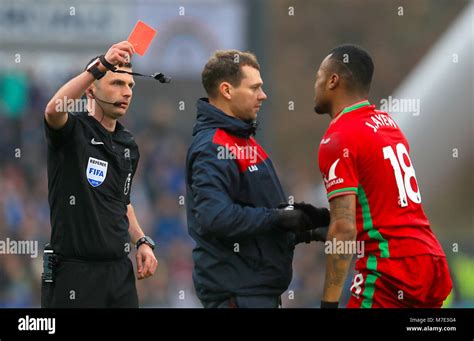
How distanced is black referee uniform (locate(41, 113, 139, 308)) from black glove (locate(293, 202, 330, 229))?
3.50ft

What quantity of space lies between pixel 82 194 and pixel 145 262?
567 millimetres

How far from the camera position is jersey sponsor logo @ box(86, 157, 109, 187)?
605 centimetres

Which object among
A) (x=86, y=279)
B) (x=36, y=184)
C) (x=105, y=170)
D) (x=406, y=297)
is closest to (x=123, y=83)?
(x=105, y=170)

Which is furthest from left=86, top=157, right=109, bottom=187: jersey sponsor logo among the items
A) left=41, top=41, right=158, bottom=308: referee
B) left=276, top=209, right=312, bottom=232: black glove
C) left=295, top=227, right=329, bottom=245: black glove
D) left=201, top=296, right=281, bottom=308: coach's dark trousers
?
left=295, top=227, right=329, bottom=245: black glove

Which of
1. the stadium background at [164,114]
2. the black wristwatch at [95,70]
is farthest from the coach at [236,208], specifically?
the stadium background at [164,114]

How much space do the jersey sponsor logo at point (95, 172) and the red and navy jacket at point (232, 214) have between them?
1.69 ft

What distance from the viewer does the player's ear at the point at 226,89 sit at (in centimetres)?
598

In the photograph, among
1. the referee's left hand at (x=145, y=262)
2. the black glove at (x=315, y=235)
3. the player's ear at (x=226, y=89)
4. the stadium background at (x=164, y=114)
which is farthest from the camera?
the stadium background at (x=164, y=114)

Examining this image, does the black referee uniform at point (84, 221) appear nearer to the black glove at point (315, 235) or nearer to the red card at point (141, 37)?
the red card at point (141, 37)

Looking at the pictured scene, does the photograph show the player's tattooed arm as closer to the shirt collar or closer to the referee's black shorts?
the shirt collar
